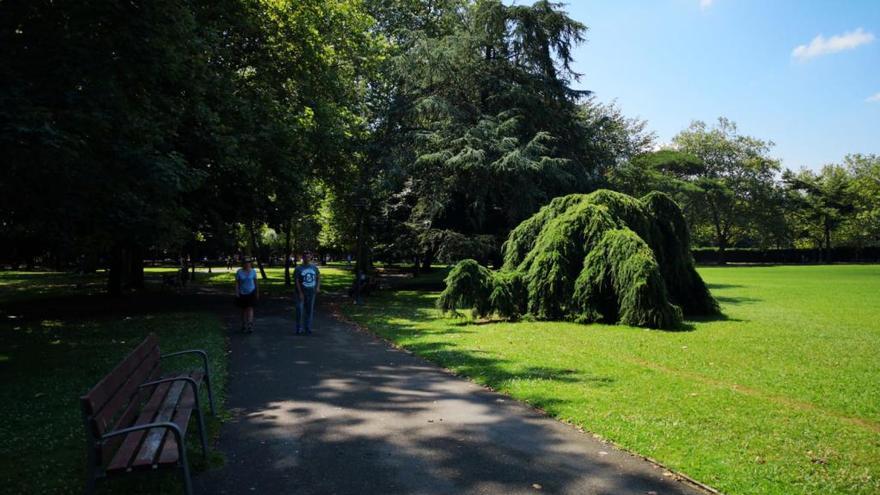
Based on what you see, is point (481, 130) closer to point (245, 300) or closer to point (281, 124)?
point (281, 124)

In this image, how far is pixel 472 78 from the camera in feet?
86.6

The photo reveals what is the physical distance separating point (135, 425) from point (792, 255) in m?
86.6

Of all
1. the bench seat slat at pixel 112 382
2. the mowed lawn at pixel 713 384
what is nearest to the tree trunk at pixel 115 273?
the mowed lawn at pixel 713 384

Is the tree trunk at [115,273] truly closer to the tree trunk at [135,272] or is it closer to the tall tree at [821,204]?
the tree trunk at [135,272]

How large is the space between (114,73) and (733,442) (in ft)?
34.0

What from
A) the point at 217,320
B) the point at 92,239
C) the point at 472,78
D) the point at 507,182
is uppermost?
the point at 472,78

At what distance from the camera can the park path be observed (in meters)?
4.49

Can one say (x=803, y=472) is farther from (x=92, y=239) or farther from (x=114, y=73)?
(x=92, y=239)

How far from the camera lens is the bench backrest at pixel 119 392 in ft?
12.3

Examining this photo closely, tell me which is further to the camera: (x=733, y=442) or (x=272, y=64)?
(x=272, y=64)

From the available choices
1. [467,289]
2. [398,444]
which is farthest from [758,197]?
[398,444]

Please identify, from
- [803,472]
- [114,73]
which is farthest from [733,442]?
[114,73]

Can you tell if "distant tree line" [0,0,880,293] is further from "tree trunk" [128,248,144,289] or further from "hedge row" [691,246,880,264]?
"hedge row" [691,246,880,264]

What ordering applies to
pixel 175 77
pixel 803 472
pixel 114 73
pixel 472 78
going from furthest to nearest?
pixel 472 78 < pixel 175 77 < pixel 114 73 < pixel 803 472
